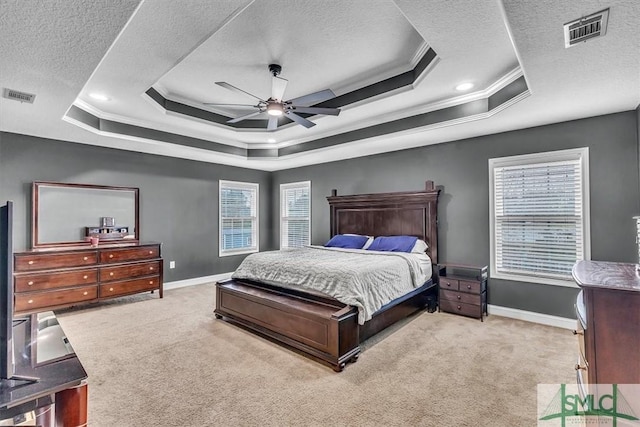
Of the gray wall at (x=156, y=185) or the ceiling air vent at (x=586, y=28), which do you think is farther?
the gray wall at (x=156, y=185)

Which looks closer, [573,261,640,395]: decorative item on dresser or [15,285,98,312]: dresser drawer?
[573,261,640,395]: decorative item on dresser

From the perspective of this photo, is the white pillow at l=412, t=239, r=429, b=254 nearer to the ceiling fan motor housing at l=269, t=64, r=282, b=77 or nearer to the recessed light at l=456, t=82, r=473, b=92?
the recessed light at l=456, t=82, r=473, b=92

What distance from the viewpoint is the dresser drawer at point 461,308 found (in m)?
3.95

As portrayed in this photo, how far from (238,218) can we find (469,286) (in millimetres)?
4809

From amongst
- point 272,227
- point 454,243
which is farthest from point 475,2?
point 272,227

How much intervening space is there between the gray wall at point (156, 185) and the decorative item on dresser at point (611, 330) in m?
5.81

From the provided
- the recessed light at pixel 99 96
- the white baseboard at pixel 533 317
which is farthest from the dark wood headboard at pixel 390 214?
the recessed light at pixel 99 96

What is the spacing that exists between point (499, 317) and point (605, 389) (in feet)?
8.08

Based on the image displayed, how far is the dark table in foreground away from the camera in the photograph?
0.97 m

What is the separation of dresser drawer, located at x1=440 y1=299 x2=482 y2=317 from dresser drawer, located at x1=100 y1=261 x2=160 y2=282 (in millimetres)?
4443

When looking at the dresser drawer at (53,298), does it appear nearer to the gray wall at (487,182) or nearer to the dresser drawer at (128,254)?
the dresser drawer at (128,254)

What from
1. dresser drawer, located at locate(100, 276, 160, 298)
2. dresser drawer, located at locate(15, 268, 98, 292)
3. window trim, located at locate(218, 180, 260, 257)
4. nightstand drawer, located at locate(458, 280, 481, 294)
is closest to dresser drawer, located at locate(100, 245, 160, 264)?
dresser drawer, located at locate(15, 268, 98, 292)

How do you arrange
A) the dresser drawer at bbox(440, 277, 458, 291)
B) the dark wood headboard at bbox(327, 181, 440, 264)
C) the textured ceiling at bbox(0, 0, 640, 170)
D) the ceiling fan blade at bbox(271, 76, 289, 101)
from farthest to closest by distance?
the dark wood headboard at bbox(327, 181, 440, 264) < the dresser drawer at bbox(440, 277, 458, 291) < the ceiling fan blade at bbox(271, 76, 289, 101) < the textured ceiling at bbox(0, 0, 640, 170)

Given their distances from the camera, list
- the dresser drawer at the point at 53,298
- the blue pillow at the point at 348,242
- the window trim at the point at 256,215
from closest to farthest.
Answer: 1. the dresser drawer at the point at 53,298
2. the blue pillow at the point at 348,242
3. the window trim at the point at 256,215
